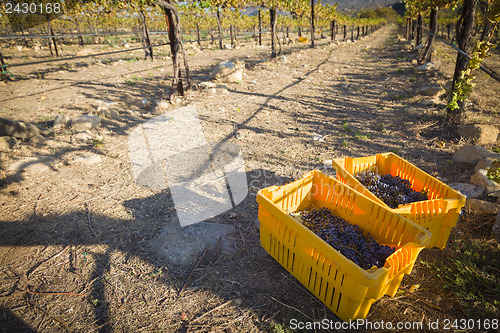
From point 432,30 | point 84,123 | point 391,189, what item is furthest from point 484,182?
point 432,30

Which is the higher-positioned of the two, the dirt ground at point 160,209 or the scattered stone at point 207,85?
the scattered stone at point 207,85

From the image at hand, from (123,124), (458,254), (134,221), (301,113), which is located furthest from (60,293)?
(301,113)

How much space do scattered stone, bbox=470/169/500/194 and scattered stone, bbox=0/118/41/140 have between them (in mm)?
7805

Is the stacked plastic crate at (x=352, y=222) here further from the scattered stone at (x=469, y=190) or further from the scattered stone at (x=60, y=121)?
the scattered stone at (x=60, y=121)

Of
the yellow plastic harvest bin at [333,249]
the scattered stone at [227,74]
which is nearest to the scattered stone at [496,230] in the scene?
the yellow plastic harvest bin at [333,249]

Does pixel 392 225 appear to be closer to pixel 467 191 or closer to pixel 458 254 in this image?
pixel 458 254

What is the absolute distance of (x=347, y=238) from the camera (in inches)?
95.3

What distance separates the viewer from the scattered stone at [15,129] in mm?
4843

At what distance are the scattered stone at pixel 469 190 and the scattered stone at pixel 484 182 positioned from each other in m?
0.07

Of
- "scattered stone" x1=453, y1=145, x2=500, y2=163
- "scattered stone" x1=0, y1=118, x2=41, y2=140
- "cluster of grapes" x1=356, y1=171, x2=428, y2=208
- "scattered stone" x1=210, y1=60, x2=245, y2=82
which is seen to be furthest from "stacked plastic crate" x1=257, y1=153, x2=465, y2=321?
"scattered stone" x1=210, y1=60, x2=245, y2=82

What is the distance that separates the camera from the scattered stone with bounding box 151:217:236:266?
2.77 metres

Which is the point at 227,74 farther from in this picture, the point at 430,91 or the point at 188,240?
the point at 188,240

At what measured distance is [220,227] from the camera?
125 inches

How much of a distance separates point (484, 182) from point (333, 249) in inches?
119
